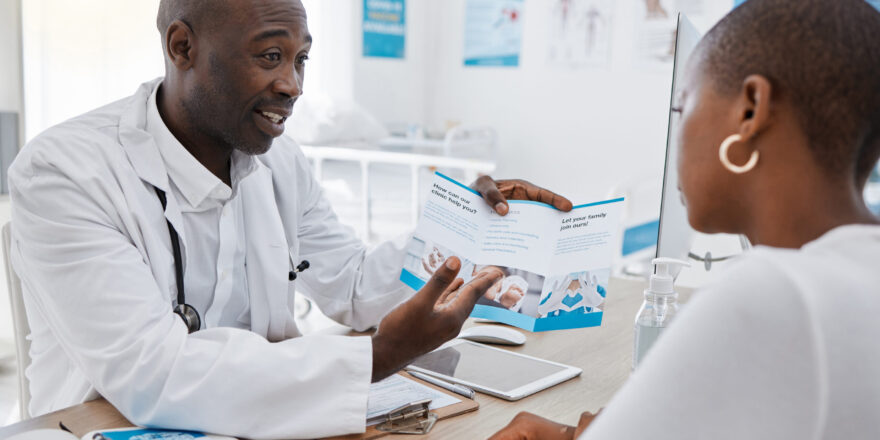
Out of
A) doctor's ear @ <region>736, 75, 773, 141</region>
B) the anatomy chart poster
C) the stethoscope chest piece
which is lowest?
the stethoscope chest piece

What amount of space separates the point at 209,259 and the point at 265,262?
0.33 feet

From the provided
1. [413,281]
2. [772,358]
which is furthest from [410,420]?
[772,358]

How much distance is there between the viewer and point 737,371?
1.77ft

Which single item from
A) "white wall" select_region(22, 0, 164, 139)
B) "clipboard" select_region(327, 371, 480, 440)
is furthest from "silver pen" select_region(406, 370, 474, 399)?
"white wall" select_region(22, 0, 164, 139)

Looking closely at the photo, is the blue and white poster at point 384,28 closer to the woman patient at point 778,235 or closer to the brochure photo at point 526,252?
the brochure photo at point 526,252

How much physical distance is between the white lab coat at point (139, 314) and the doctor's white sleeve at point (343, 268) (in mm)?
163

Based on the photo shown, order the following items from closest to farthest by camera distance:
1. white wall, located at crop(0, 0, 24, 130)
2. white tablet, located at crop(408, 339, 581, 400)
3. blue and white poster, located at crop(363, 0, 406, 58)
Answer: white tablet, located at crop(408, 339, 581, 400) → white wall, located at crop(0, 0, 24, 130) → blue and white poster, located at crop(363, 0, 406, 58)

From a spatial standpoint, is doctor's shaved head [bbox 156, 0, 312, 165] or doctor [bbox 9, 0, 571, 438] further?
doctor's shaved head [bbox 156, 0, 312, 165]

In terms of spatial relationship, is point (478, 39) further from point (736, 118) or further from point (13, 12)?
point (736, 118)

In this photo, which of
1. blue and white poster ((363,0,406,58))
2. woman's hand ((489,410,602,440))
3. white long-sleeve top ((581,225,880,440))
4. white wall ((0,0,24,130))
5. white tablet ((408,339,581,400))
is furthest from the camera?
blue and white poster ((363,0,406,58))

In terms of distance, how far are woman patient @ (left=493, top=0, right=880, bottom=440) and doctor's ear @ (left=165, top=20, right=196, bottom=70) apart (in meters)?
0.90

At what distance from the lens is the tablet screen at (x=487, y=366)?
1232 mm

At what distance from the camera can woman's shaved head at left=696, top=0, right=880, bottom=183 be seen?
63 centimetres

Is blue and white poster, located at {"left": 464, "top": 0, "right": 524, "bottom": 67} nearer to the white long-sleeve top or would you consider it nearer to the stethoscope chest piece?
the stethoscope chest piece
